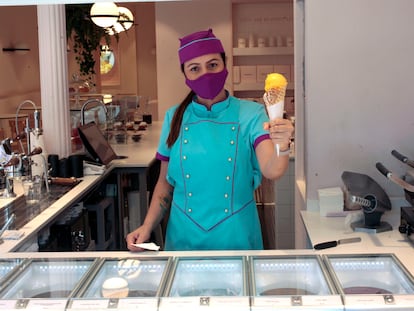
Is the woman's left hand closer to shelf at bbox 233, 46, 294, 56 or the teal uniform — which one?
the teal uniform

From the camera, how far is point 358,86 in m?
2.72

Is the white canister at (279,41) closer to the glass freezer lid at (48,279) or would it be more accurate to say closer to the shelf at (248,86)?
the shelf at (248,86)

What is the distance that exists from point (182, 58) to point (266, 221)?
3.46m

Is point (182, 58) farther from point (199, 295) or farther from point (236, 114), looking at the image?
point (199, 295)

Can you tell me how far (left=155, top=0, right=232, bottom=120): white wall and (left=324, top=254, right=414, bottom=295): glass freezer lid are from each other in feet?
21.1

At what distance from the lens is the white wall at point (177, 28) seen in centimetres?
795

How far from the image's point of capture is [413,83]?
8.91ft

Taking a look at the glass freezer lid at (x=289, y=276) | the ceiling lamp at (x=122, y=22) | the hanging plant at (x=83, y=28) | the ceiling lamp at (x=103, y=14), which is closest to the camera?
the glass freezer lid at (x=289, y=276)

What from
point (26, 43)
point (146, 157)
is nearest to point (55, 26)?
point (146, 157)

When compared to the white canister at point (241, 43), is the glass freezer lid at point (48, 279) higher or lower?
lower

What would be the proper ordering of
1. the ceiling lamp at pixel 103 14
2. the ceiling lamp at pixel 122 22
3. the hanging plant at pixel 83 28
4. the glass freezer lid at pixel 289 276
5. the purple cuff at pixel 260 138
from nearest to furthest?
the glass freezer lid at pixel 289 276, the purple cuff at pixel 260 138, the ceiling lamp at pixel 103 14, the hanging plant at pixel 83 28, the ceiling lamp at pixel 122 22

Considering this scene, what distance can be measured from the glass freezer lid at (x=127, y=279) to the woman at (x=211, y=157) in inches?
21.2

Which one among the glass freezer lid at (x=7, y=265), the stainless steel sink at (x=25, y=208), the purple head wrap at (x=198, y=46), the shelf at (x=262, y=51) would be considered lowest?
the stainless steel sink at (x=25, y=208)

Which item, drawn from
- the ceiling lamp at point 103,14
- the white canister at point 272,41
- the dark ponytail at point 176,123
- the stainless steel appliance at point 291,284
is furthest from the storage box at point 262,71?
the stainless steel appliance at point 291,284
